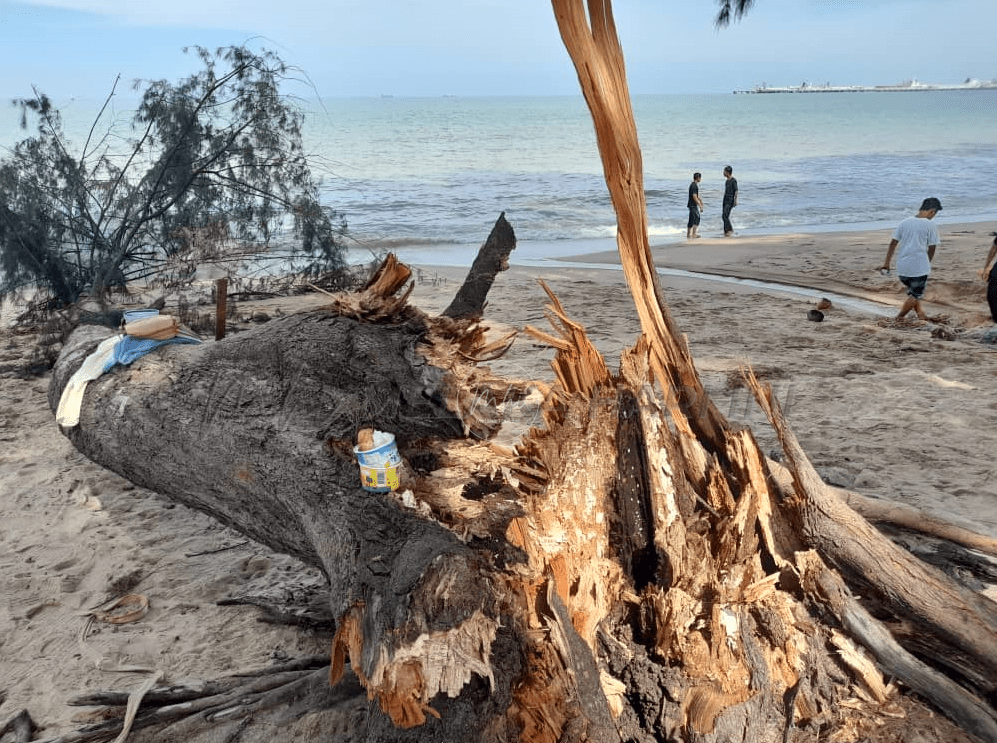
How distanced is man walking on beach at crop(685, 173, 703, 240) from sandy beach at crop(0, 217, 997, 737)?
18.8 feet

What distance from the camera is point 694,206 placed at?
45.9 feet

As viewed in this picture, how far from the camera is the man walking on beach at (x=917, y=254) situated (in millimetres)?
7159

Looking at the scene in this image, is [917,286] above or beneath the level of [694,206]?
above

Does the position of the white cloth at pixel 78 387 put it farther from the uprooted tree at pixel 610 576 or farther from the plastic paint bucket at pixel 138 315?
the uprooted tree at pixel 610 576

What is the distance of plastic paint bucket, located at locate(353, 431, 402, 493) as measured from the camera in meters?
2.31

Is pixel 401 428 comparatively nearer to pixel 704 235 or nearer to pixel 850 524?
pixel 850 524

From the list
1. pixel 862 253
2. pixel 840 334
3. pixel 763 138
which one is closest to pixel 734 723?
pixel 840 334

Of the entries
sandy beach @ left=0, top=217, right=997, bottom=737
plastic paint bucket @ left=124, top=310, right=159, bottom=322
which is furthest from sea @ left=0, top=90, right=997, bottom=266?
sandy beach @ left=0, top=217, right=997, bottom=737

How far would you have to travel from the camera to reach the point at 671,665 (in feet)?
6.13

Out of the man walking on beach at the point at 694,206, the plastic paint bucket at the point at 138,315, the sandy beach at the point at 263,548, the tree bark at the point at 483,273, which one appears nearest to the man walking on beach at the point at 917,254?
the sandy beach at the point at 263,548

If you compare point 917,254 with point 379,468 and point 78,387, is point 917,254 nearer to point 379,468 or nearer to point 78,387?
point 379,468

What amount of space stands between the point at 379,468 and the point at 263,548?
145 cm

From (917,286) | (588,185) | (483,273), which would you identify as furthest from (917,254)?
(588,185)

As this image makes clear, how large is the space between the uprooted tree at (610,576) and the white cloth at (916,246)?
19.5ft
